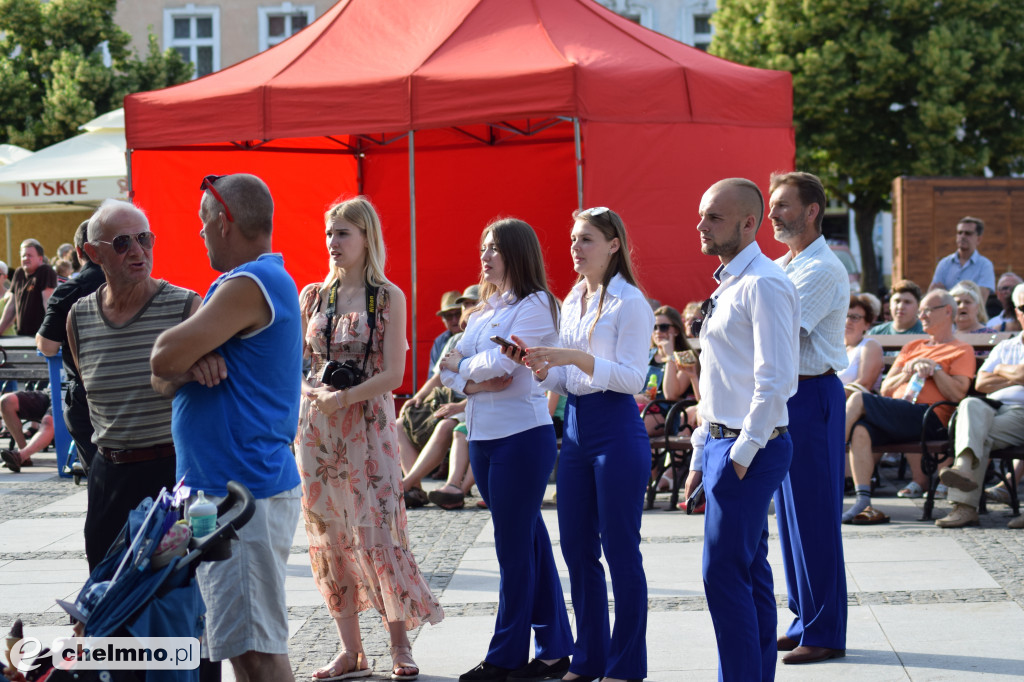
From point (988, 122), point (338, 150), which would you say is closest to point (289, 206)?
point (338, 150)

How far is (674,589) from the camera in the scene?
629 centimetres

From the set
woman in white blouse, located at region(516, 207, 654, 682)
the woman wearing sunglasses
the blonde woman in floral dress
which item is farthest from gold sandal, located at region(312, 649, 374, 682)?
the woman wearing sunglasses

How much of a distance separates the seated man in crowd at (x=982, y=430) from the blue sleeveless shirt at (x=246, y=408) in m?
5.35

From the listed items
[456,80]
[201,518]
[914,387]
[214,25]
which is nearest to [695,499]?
[201,518]

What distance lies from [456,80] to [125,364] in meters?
6.48

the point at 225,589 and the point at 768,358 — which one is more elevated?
the point at 768,358

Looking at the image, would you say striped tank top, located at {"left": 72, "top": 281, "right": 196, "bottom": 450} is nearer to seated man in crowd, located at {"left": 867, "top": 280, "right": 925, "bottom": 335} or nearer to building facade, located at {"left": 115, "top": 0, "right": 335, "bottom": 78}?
seated man in crowd, located at {"left": 867, "top": 280, "right": 925, "bottom": 335}

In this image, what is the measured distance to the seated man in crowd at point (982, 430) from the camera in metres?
7.78

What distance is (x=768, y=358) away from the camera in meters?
3.97

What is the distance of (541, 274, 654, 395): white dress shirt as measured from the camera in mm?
4602

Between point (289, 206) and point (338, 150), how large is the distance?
80 cm

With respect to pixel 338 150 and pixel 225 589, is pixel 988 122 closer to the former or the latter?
pixel 338 150

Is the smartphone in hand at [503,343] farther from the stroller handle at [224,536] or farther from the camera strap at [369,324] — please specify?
the stroller handle at [224,536]

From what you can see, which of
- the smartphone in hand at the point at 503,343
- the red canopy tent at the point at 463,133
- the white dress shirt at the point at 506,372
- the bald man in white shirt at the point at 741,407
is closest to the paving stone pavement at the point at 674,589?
the bald man in white shirt at the point at 741,407
